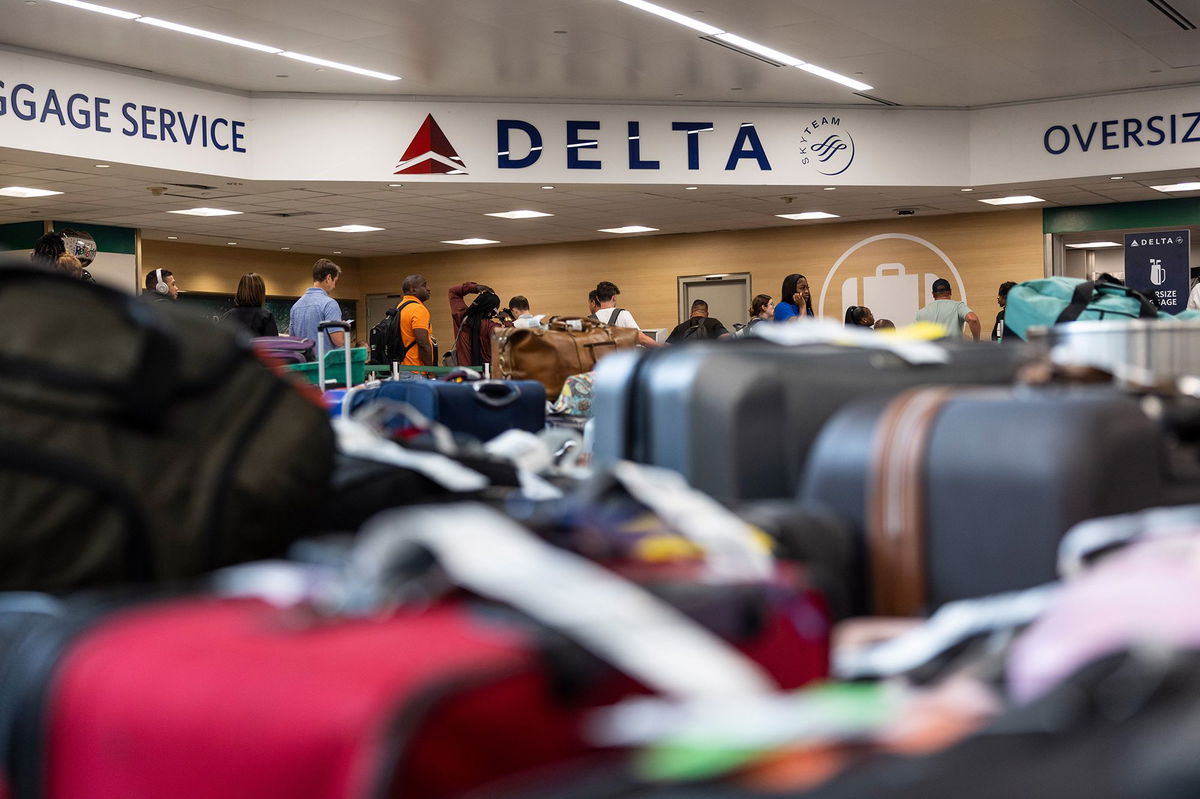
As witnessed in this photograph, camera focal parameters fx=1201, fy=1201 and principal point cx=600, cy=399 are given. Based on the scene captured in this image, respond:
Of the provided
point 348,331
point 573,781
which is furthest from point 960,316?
point 573,781

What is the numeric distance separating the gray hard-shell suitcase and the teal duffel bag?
4.60 ft

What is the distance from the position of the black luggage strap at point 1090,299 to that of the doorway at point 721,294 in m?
12.8

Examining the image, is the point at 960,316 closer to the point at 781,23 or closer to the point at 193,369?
the point at 781,23

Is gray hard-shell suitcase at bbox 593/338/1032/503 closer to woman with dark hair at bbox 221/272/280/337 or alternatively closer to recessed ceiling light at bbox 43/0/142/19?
woman with dark hair at bbox 221/272/280/337

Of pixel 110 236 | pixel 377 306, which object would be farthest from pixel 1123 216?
pixel 110 236

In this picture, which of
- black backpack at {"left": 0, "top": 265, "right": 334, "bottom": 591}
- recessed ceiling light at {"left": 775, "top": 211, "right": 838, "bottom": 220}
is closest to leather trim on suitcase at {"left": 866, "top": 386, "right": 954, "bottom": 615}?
black backpack at {"left": 0, "top": 265, "right": 334, "bottom": 591}

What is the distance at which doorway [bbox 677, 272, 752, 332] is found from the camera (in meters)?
15.5

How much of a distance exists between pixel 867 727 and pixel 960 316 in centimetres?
1168

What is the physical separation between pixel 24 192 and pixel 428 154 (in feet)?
12.1

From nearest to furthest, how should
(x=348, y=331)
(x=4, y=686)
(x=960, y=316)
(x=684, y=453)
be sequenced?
(x=4, y=686)
(x=684, y=453)
(x=348, y=331)
(x=960, y=316)

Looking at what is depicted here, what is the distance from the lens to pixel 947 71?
9.92 m

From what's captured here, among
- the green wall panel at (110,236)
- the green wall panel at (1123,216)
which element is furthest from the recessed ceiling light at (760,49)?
the green wall panel at (110,236)

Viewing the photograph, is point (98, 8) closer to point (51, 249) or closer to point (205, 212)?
point (51, 249)

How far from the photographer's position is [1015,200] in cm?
1298
